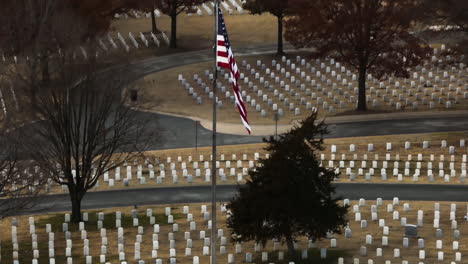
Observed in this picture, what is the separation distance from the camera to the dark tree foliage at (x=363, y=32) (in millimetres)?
83688

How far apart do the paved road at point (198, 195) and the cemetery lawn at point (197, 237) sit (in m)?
1.04

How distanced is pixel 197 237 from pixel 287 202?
6.15m

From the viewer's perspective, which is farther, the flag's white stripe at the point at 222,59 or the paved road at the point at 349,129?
the paved road at the point at 349,129

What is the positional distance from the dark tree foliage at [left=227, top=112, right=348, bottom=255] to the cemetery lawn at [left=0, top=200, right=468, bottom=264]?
1.52m

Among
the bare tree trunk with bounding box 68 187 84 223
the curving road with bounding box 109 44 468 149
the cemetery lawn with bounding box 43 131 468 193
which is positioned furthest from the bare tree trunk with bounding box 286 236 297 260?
the curving road with bounding box 109 44 468 149

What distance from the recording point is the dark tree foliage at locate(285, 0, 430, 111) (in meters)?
83.7

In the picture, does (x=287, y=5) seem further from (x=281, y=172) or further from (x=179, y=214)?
(x=281, y=172)

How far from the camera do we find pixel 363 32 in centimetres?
8462

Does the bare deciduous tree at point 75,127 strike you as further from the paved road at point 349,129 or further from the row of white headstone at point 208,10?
the row of white headstone at point 208,10

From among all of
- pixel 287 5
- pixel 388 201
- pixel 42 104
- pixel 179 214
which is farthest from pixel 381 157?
pixel 287 5

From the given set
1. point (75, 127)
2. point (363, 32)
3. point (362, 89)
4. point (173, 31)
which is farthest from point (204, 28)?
point (75, 127)

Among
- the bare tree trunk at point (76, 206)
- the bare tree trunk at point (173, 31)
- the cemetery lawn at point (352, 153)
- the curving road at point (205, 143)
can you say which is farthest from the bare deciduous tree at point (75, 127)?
the bare tree trunk at point (173, 31)

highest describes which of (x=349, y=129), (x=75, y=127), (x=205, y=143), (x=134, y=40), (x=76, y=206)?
(x=134, y=40)

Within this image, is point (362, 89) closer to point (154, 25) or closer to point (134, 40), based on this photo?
point (134, 40)
